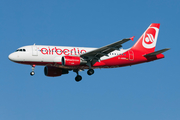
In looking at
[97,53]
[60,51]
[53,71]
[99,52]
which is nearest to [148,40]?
[99,52]

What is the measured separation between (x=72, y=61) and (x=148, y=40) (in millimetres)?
13864

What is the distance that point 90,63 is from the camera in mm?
45656

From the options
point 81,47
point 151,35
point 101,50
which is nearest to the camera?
point 101,50

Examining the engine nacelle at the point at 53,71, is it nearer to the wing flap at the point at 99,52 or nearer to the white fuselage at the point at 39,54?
the white fuselage at the point at 39,54

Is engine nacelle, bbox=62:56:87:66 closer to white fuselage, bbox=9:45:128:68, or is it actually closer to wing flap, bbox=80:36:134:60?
wing flap, bbox=80:36:134:60

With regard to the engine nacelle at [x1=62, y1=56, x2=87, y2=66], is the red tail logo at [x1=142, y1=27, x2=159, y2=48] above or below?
above

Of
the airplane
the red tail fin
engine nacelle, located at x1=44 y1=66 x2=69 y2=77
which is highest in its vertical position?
the red tail fin

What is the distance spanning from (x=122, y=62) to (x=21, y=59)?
14131mm

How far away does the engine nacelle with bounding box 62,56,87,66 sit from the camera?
143 ft

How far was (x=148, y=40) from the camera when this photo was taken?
51.2 meters

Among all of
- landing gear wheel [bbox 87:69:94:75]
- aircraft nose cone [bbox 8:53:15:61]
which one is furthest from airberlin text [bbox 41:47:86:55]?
aircraft nose cone [bbox 8:53:15:61]

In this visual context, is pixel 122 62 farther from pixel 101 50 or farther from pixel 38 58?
pixel 38 58

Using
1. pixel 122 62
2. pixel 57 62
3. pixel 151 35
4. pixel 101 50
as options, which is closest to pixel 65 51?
pixel 57 62

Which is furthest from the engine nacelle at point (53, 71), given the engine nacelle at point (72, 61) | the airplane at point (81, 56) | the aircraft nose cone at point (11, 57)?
the aircraft nose cone at point (11, 57)
